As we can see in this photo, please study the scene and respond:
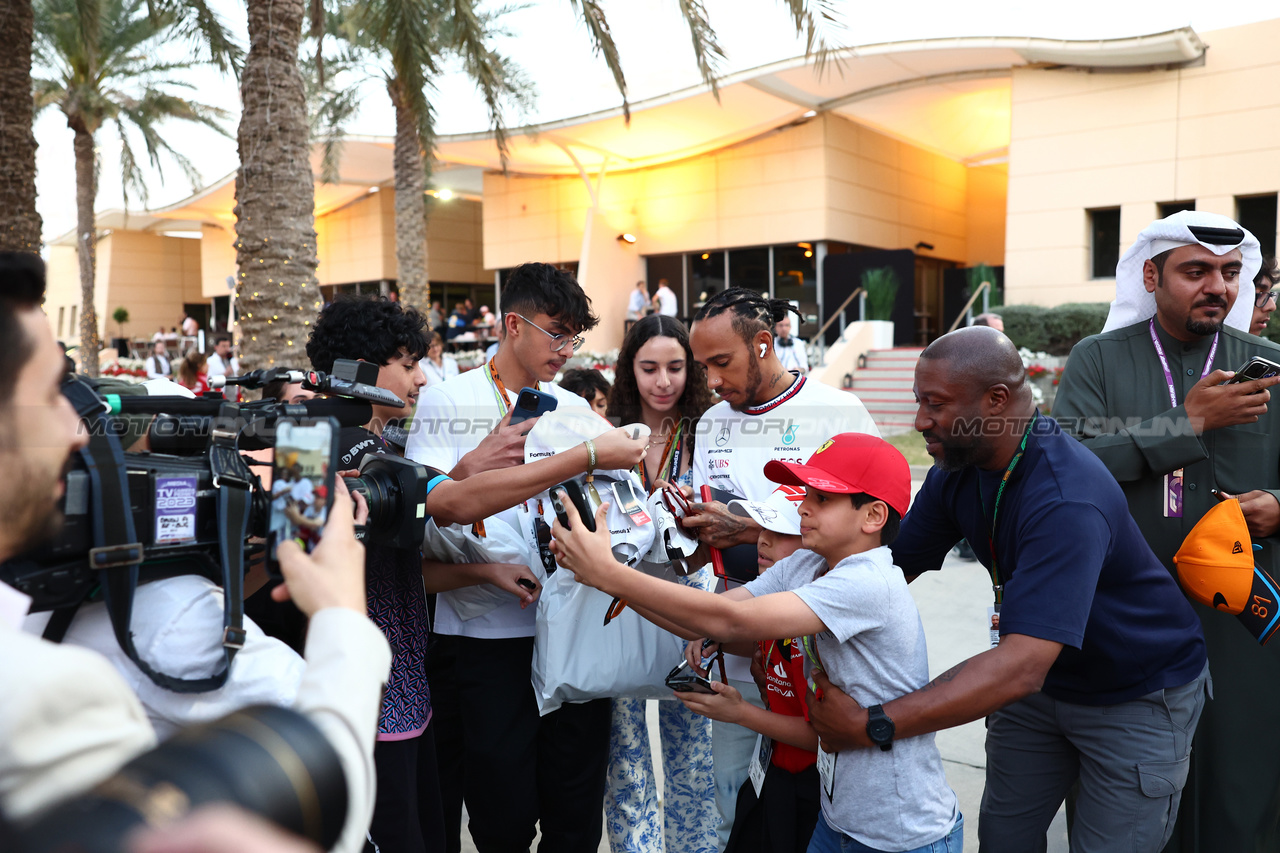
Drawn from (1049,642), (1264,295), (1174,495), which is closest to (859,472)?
(1049,642)

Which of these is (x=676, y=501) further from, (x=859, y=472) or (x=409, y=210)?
(x=409, y=210)

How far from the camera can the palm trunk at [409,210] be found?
1502cm

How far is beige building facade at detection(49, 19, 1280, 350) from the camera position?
16.1 meters

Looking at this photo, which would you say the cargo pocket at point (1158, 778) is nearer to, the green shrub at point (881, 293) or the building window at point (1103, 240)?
the green shrub at point (881, 293)

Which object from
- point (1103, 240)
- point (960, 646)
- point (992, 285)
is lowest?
point (960, 646)

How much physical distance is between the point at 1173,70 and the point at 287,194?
55.6 ft

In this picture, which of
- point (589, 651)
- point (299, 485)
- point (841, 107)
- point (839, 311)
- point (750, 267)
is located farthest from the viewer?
point (750, 267)

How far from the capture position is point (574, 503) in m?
2.32

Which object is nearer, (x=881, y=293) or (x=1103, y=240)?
(x=1103, y=240)

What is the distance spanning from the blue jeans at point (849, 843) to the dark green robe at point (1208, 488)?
1.29 m

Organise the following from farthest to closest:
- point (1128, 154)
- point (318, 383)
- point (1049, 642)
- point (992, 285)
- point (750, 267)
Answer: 1. point (750, 267)
2. point (992, 285)
3. point (1128, 154)
4. point (1049, 642)
5. point (318, 383)

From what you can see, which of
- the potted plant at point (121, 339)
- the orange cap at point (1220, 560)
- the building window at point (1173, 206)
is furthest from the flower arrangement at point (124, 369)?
the building window at point (1173, 206)

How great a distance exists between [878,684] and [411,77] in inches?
377

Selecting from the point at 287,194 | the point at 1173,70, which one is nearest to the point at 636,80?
the point at 1173,70
